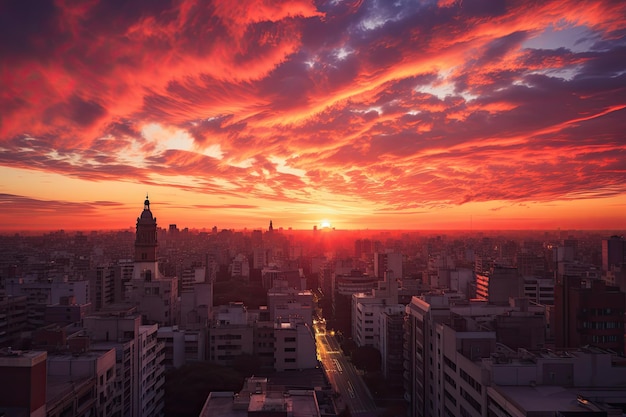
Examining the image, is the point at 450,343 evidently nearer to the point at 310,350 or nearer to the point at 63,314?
the point at 310,350

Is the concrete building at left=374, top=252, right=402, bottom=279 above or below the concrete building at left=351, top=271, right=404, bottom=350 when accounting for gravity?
A: above

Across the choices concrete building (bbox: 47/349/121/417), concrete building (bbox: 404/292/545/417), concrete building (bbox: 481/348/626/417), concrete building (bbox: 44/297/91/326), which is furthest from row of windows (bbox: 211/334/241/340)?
concrete building (bbox: 481/348/626/417)

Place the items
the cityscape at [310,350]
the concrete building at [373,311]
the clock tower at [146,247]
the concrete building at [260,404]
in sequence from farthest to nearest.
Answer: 1. the clock tower at [146,247]
2. the concrete building at [373,311]
3. the cityscape at [310,350]
4. the concrete building at [260,404]

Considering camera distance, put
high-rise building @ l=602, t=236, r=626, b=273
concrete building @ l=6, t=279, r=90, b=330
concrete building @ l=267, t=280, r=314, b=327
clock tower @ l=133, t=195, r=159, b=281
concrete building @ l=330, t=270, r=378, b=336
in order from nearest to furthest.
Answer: concrete building @ l=267, t=280, r=314, b=327
clock tower @ l=133, t=195, r=159, b=281
concrete building @ l=6, t=279, r=90, b=330
concrete building @ l=330, t=270, r=378, b=336
high-rise building @ l=602, t=236, r=626, b=273

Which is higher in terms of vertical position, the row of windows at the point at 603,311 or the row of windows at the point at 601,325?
the row of windows at the point at 603,311

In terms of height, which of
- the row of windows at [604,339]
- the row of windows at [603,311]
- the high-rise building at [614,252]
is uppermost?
the high-rise building at [614,252]

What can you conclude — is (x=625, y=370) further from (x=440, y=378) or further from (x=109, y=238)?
(x=109, y=238)

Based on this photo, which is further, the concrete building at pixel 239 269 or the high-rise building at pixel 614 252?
the concrete building at pixel 239 269

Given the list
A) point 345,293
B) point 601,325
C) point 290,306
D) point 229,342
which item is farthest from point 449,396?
point 345,293

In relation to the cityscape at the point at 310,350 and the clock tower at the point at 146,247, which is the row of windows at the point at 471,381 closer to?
the cityscape at the point at 310,350

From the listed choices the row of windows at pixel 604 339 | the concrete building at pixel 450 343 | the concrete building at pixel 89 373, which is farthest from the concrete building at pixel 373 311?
the concrete building at pixel 89 373

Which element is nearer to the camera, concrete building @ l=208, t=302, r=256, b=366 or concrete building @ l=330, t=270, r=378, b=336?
concrete building @ l=208, t=302, r=256, b=366

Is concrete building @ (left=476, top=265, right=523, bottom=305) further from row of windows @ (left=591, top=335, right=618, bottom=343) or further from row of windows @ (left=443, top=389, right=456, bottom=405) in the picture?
row of windows @ (left=443, top=389, right=456, bottom=405)
